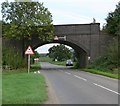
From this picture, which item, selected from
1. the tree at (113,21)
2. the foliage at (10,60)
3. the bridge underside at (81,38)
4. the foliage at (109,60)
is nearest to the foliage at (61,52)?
the tree at (113,21)

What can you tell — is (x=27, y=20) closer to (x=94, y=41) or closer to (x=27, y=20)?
A: (x=27, y=20)

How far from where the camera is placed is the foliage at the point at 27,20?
53.4m

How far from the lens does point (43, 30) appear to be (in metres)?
55.0

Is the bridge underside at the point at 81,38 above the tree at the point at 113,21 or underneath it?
underneath

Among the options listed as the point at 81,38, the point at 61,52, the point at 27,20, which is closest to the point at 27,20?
the point at 27,20

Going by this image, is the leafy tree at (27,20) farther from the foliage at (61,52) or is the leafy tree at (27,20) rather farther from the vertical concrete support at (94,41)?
the foliage at (61,52)

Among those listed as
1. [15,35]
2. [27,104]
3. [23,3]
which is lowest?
[27,104]

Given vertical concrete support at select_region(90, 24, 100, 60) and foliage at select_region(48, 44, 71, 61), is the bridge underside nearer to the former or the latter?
vertical concrete support at select_region(90, 24, 100, 60)

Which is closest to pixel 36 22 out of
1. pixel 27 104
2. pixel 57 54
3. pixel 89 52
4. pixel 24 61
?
pixel 24 61

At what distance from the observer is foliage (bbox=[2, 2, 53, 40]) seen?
53.4m

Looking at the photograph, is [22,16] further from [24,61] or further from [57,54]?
[57,54]

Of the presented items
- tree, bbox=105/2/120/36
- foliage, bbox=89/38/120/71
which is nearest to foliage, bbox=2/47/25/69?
foliage, bbox=89/38/120/71

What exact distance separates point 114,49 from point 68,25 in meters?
14.0

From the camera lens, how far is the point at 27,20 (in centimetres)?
5322
